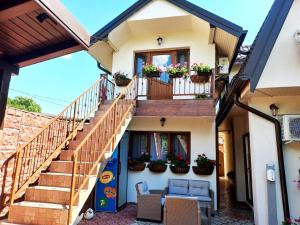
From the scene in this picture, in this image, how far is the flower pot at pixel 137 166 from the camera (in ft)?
24.4

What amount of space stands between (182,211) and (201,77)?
14.1 ft

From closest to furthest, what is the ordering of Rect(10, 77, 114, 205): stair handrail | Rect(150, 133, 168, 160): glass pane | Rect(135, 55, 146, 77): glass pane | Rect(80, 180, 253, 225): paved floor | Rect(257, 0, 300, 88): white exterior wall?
Rect(10, 77, 114, 205): stair handrail
Rect(257, 0, 300, 88): white exterior wall
Rect(80, 180, 253, 225): paved floor
Rect(150, 133, 168, 160): glass pane
Rect(135, 55, 146, 77): glass pane

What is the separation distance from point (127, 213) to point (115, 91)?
4.21 meters

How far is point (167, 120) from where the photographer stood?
7.56 metres

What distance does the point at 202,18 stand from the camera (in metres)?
7.04

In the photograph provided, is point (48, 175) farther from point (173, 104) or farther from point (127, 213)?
point (173, 104)

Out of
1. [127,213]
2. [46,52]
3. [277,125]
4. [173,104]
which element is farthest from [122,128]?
[277,125]

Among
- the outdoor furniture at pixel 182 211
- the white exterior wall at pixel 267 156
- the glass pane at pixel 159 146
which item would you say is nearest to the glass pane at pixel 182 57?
the glass pane at pixel 159 146

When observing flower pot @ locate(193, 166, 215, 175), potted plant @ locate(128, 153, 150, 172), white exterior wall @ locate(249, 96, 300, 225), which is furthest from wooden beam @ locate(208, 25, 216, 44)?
potted plant @ locate(128, 153, 150, 172)

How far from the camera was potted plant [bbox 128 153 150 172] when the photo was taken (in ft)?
24.4

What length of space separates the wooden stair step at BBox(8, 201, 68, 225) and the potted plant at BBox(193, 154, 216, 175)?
4.31 m

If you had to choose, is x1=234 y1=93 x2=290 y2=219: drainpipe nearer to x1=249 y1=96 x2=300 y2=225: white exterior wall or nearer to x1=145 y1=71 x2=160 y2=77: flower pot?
x1=249 y1=96 x2=300 y2=225: white exterior wall

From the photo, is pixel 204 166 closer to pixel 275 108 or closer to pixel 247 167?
pixel 247 167

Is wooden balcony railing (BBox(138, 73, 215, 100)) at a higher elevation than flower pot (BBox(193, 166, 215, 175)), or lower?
higher
